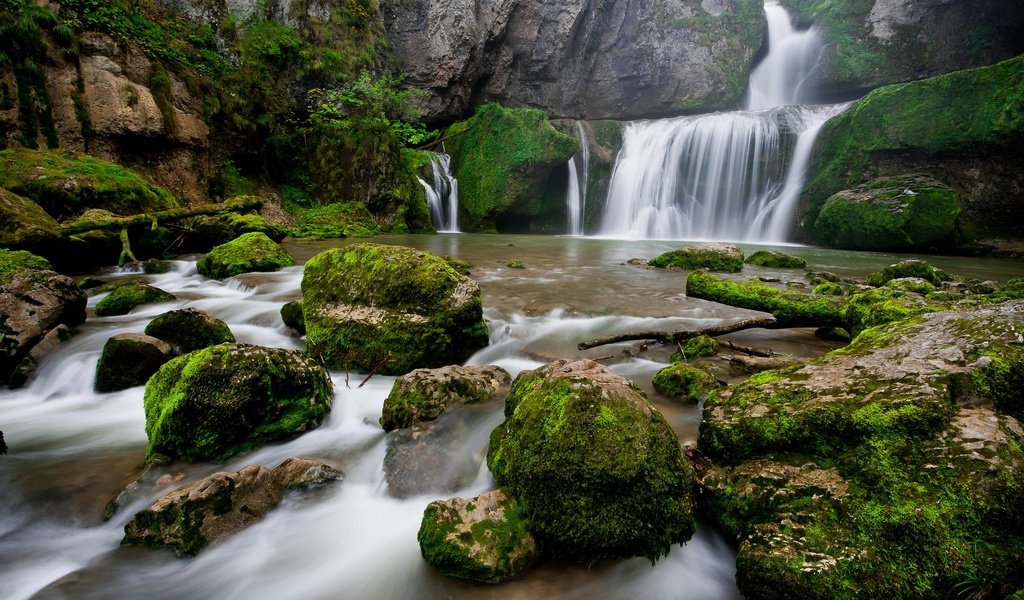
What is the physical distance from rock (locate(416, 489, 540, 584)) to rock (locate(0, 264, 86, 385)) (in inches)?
163

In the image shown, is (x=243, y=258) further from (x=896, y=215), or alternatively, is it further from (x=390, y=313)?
(x=896, y=215)

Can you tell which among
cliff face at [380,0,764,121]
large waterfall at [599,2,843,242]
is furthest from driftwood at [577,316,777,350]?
cliff face at [380,0,764,121]

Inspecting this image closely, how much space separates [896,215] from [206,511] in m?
17.9

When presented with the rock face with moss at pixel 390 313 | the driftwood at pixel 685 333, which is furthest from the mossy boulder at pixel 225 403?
the driftwood at pixel 685 333

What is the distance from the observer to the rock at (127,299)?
17.2 feet

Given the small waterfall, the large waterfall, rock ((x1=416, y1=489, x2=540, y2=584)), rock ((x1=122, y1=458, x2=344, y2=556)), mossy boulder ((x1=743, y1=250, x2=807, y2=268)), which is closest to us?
rock ((x1=416, y1=489, x2=540, y2=584))

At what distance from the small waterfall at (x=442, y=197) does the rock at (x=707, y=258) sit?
1257 cm

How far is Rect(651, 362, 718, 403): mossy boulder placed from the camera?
3.13 metres

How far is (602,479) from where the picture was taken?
183 cm

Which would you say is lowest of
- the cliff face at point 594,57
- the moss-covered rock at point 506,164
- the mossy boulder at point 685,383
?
the mossy boulder at point 685,383

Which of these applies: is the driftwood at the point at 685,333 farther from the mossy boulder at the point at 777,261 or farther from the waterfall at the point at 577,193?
the waterfall at the point at 577,193

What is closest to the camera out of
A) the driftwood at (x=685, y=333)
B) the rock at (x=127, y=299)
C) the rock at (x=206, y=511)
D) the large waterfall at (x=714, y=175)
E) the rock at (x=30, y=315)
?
the rock at (x=206, y=511)

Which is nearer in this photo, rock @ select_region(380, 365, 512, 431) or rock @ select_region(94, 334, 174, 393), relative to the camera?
rock @ select_region(380, 365, 512, 431)

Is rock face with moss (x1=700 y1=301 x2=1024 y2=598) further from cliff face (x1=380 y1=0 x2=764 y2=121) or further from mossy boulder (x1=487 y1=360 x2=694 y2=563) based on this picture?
cliff face (x1=380 y1=0 x2=764 y2=121)
